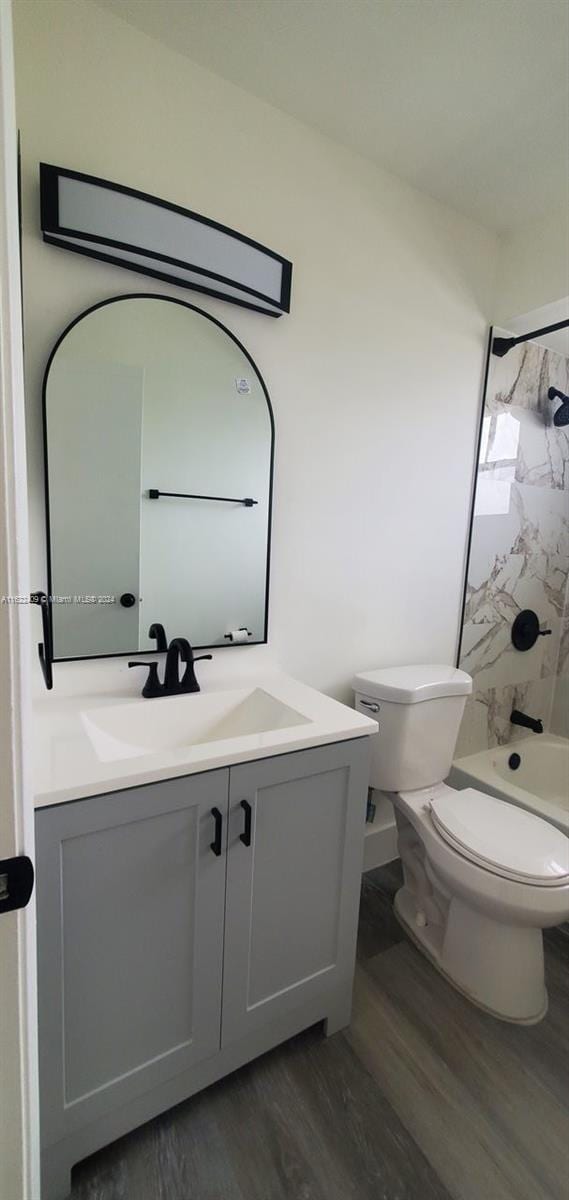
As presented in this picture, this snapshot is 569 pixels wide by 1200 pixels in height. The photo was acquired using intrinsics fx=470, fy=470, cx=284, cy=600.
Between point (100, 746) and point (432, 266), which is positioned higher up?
point (432, 266)

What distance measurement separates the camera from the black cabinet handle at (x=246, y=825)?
3.33 feet

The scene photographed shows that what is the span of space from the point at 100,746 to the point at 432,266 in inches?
78.3

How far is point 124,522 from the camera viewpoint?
1.29 m

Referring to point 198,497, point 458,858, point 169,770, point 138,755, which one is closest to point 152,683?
point 138,755

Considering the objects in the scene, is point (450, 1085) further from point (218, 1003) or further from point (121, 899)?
point (121, 899)

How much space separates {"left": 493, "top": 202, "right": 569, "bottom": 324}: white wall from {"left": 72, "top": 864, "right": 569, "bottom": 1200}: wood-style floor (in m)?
A: 2.44

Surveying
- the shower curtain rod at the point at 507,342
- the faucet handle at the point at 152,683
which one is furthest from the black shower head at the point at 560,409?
the faucet handle at the point at 152,683

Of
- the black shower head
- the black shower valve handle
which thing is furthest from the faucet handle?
the black shower head

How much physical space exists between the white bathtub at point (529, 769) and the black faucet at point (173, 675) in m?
1.35

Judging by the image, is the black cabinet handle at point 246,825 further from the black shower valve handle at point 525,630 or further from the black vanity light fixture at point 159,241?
the black shower valve handle at point 525,630

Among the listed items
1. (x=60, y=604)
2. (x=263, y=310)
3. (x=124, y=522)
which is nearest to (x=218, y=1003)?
(x=60, y=604)

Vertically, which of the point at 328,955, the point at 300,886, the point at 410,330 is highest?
the point at 410,330

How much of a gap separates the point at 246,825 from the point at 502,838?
2.80 ft

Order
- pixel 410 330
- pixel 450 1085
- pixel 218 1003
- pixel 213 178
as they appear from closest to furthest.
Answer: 1. pixel 218 1003
2. pixel 450 1085
3. pixel 213 178
4. pixel 410 330
